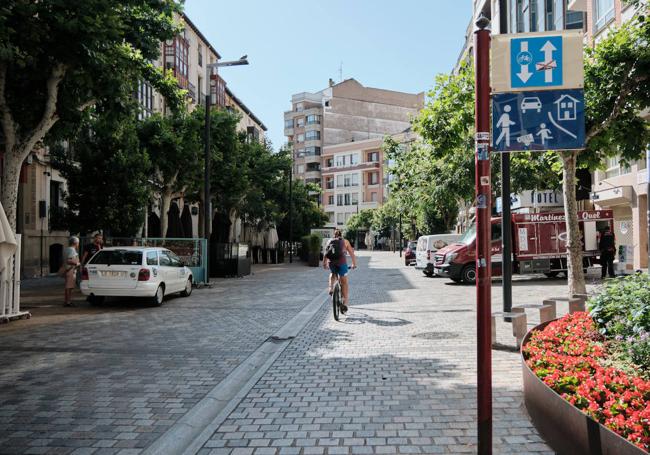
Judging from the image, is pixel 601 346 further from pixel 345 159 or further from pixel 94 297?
pixel 345 159

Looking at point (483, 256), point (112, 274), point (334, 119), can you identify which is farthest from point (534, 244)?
point (334, 119)

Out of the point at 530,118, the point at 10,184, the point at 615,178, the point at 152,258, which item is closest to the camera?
the point at 530,118

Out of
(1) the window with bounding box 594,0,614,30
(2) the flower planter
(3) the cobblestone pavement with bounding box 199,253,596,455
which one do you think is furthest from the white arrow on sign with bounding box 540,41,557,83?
(1) the window with bounding box 594,0,614,30

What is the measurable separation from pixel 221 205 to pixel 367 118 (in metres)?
73.2

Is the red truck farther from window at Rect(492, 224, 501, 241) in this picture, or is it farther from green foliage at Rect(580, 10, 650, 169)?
green foliage at Rect(580, 10, 650, 169)

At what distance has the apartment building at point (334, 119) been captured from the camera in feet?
327

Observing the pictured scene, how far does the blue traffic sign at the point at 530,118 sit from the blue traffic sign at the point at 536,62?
0.10 meters

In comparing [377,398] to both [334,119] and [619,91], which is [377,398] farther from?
[334,119]

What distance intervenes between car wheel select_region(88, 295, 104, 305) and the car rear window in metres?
0.86

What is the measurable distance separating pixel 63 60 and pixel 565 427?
11.1 m

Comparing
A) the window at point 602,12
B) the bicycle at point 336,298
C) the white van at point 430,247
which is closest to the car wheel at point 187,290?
the bicycle at point 336,298

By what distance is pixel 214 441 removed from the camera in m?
4.57

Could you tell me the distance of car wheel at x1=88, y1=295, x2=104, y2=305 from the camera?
13.9m

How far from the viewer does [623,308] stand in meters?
5.46
